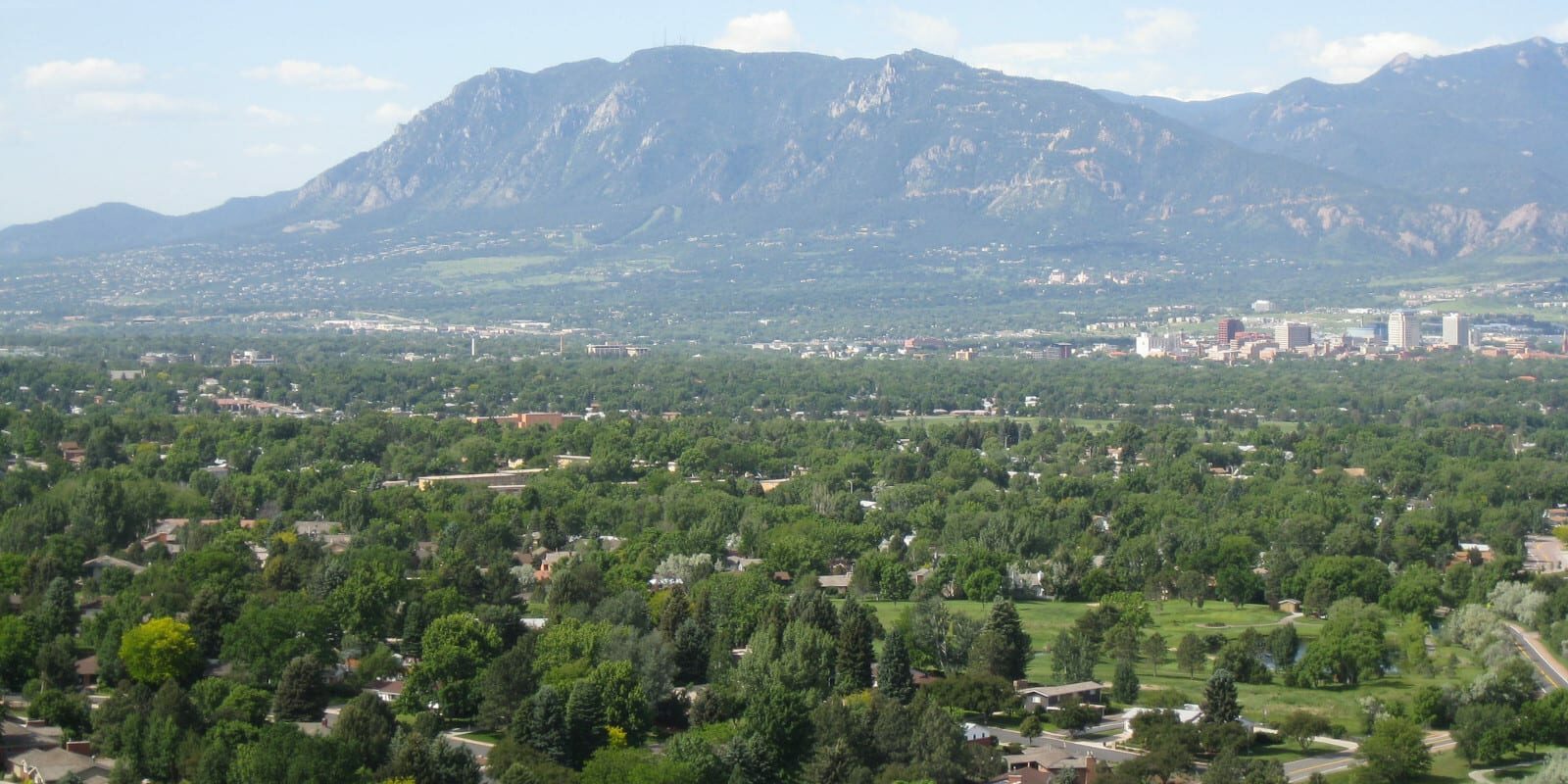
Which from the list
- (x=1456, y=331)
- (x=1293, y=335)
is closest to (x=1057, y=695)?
(x=1293, y=335)

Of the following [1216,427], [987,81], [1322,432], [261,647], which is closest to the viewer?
[261,647]

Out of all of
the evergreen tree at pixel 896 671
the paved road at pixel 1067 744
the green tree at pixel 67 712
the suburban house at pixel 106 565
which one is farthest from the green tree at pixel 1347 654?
the suburban house at pixel 106 565

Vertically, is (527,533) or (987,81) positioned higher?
(987,81)

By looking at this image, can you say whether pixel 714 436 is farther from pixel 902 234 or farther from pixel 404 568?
pixel 902 234

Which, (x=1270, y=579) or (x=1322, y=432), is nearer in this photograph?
(x=1270, y=579)

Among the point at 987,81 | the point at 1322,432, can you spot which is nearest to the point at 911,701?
the point at 1322,432

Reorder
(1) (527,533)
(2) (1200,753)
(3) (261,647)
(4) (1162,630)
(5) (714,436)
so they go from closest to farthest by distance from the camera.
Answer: (2) (1200,753) → (3) (261,647) → (4) (1162,630) → (1) (527,533) → (5) (714,436)

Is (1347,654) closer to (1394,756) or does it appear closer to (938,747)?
(1394,756)
